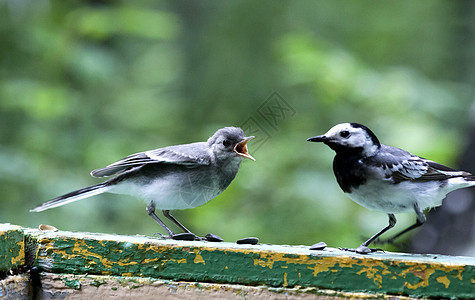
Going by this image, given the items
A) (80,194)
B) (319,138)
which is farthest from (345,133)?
(80,194)

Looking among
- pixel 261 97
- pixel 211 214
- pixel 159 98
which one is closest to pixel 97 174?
pixel 211 214

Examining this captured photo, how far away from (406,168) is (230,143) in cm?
90

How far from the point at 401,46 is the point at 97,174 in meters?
9.10

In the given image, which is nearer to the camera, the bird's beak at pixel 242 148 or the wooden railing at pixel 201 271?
the wooden railing at pixel 201 271

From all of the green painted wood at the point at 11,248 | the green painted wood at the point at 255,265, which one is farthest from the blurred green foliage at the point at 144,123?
the green painted wood at the point at 11,248

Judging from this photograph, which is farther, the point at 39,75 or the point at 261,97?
the point at 261,97

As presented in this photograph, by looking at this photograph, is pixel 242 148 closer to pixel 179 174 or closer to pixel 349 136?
pixel 179 174

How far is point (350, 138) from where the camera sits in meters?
2.79

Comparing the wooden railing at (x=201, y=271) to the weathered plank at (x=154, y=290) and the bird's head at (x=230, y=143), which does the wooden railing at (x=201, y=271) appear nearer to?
the weathered plank at (x=154, y=290)

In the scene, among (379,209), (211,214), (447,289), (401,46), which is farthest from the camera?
(401,46)

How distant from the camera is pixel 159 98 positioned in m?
7.32

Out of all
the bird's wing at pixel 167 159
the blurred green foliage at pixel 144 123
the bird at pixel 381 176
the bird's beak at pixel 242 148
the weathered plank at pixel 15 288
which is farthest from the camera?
the blurred green foliage at pixel 144 123

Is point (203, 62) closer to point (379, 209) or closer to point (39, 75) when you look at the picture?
point (39, 75)

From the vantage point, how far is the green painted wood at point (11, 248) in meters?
2.03
